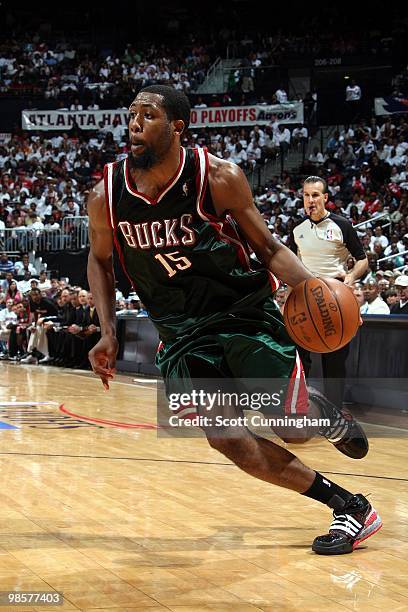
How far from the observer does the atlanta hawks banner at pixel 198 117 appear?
23.8m

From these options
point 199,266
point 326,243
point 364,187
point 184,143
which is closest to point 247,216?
point 199,266

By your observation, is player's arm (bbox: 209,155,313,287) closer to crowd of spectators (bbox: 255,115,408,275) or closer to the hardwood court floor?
the hardwood court floor

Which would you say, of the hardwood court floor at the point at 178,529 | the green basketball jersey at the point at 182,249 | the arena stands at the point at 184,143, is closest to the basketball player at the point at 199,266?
the green basketball jersey at the point at 182,249

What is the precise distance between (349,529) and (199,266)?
116cm

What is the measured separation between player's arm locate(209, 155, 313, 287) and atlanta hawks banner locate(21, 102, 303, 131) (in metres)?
20.9

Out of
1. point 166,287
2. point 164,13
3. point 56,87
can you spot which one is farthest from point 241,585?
point 164,13

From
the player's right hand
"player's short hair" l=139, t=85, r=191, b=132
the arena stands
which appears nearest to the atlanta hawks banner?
the arena stands

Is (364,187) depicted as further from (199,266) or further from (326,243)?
(199,266)

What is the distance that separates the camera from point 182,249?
3.32 meters

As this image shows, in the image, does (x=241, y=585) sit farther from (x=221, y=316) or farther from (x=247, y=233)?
(x=247, y=233)

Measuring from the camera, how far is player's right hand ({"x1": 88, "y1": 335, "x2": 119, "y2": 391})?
335 centimetres

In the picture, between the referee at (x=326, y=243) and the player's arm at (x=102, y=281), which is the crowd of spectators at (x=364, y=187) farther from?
the player's arm at (x=102, y=281)

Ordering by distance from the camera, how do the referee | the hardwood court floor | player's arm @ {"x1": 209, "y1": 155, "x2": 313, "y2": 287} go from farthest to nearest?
Result: the referee → player's arm @ {"x1": 209, "y1": 155, "x2": 313, "y2": 287} → the hardwood court floor

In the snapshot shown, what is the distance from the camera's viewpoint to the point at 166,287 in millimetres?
3389
